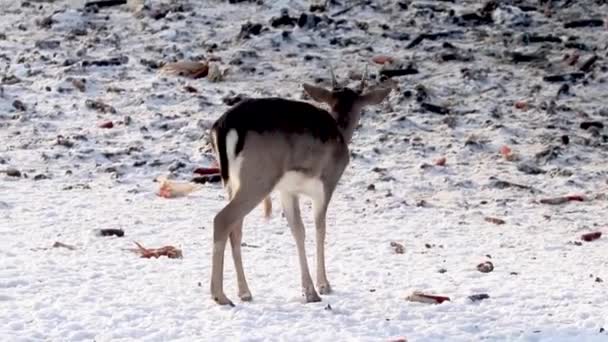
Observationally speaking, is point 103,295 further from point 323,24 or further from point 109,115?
point 323,24

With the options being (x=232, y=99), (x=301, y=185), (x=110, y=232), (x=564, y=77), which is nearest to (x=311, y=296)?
(x=301, y=185)

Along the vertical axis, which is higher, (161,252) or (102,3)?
(161,252)

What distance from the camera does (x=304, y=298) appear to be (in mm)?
8508

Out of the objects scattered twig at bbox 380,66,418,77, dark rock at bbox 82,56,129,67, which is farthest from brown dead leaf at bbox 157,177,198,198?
scattered twig at bbox 380,66,418,77

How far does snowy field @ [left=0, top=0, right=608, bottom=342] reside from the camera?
8117mm

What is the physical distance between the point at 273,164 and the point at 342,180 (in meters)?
4.14

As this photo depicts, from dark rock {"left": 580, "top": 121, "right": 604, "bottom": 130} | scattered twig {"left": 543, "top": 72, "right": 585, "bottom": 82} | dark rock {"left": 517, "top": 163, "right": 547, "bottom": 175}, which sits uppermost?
dark rock {"left": 517, "top": 163, "right": 547, "bottom": 175}

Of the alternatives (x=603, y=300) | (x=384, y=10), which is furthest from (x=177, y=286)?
(x=384, y=10)

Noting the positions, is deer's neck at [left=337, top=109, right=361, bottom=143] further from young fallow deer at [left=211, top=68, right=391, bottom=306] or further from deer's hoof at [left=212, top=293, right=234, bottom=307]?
deer's hoof at [left=212, top=293, right=234, bottom=307]

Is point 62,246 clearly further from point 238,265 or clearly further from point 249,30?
point 249,30

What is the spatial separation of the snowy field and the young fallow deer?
0.24 metres

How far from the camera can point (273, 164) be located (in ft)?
27.1

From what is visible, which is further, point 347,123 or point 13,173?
point 13,173

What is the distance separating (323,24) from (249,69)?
162 centimetres
